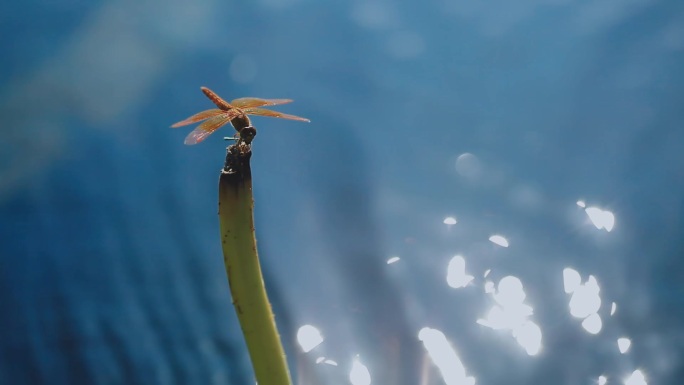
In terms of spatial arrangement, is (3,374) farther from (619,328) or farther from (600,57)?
(600,57)

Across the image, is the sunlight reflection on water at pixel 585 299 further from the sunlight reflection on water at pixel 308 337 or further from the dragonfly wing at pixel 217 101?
the dragonfly wing at pixel 217 101

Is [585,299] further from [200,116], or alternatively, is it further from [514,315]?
[200,116]

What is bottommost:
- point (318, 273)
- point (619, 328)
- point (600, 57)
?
point (619, 328)

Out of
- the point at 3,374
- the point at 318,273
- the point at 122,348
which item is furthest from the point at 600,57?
the point at 3,374

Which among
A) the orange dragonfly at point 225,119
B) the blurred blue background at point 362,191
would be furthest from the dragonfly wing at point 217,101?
the blurred blue background at point 362,191

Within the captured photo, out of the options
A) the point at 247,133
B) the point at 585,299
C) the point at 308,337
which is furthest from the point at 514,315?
the point at 247,133

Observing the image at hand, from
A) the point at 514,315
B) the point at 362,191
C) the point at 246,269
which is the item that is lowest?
the point at 246,269
